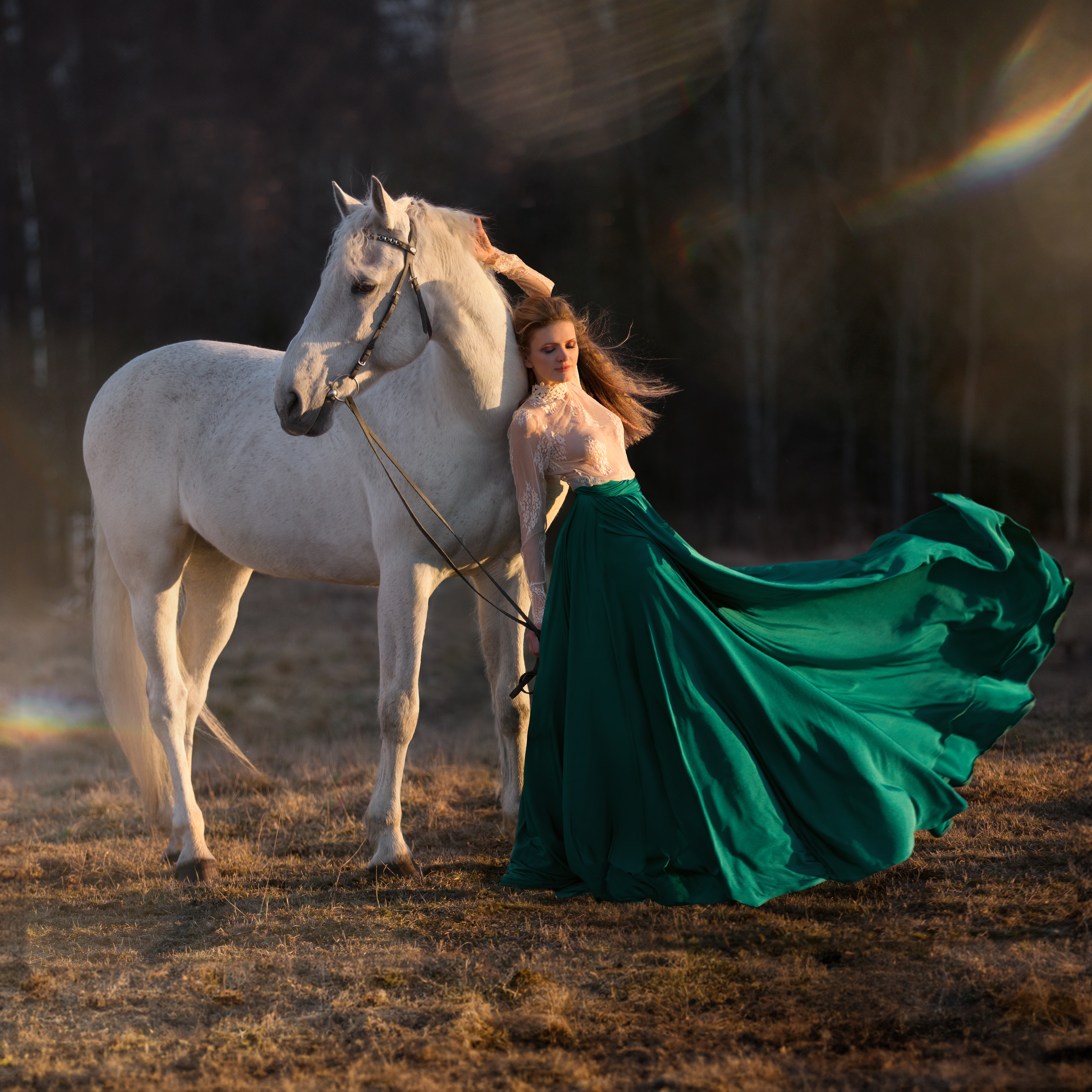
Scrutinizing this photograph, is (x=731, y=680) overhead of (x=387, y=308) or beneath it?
beneath

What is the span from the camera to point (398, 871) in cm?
391

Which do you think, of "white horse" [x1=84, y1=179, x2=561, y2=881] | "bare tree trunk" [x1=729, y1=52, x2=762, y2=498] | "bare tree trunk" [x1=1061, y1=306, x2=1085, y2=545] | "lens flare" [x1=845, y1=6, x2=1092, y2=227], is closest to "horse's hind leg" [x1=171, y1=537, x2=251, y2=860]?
"white horse" [x1=84, y1=179, x2=561, y2=881]

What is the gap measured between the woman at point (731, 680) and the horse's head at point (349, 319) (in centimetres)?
54

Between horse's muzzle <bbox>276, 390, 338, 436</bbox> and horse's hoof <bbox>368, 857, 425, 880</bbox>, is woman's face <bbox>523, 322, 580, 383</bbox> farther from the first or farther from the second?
horse's hoof <bbox>368, 857, 425, 880</bbox>

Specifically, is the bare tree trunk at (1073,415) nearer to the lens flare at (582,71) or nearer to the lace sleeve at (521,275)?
the lens flare at (582,71)

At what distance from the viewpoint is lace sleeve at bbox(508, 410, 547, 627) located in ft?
11.9

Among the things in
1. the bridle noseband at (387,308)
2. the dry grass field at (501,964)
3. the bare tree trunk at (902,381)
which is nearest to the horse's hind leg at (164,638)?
the dry grass field at (501,964)

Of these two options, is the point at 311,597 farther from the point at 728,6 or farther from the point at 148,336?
the point at 728,6

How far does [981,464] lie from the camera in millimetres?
15055

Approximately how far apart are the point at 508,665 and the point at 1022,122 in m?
14.1

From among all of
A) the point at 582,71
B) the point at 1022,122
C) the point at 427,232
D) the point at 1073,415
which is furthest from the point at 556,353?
the point at 582,71

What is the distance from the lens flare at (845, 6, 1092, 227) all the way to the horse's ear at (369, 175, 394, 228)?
1332cm

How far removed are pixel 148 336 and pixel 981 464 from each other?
14.0 metres

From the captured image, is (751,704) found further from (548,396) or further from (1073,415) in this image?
(1073,415)
